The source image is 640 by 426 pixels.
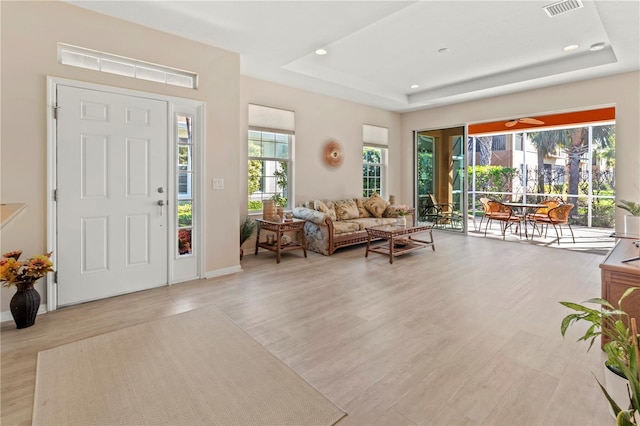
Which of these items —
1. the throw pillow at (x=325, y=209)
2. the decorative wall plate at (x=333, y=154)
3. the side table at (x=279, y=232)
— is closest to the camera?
the side table at (x=279, y=232)

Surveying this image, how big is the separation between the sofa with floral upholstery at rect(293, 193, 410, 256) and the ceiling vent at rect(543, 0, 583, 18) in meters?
3.71

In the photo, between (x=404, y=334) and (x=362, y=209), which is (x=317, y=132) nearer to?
(x=362, y=209)

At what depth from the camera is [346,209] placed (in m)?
6.14

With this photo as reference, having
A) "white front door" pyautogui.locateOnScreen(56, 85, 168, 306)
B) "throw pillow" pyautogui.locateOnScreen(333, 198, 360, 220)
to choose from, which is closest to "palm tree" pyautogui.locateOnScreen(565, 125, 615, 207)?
"throw pillow" pyautogui.locateOnScreen(333, 198, 360, 220)

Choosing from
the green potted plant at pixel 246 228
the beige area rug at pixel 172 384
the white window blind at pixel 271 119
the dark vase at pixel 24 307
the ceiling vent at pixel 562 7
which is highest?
the ceiling vent at pixel 562 7

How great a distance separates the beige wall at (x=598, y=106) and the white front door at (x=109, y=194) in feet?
19.8

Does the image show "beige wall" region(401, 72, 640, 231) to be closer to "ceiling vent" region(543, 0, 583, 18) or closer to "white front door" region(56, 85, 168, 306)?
"ceiling vent" region(543, 0, 583, 18)

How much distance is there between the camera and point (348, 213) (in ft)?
20.1

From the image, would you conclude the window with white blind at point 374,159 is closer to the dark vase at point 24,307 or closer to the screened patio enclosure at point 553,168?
the screened patio enclosure at point 553,168

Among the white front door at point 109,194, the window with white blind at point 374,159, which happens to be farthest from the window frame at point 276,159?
the window with white blind at point 374,159

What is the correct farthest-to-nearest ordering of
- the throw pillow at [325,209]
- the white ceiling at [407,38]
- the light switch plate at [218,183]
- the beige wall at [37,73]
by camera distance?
the throw pillow at [325,209]
the light switch plate at [218,183]
the white ceiling at [407,38]
the beige wall at [37,73]

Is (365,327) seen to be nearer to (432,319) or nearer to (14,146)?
(432,319)

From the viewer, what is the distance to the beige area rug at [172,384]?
68.3 inches

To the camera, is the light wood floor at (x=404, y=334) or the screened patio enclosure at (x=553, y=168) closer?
the light wood floor at (x=404, y=334)
